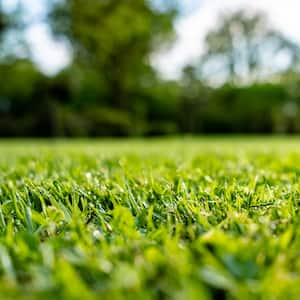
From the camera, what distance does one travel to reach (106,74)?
16.2 meters

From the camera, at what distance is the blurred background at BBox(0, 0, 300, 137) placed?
1227 centimetres

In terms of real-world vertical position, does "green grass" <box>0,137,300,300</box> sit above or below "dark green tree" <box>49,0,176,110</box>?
below

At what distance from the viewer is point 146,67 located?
16719mm

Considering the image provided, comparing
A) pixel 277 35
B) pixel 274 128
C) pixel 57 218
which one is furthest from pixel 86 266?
pixel 277 35

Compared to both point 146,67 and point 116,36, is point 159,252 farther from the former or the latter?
point 146,67

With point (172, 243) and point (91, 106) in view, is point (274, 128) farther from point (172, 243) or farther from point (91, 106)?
point (172, 243)

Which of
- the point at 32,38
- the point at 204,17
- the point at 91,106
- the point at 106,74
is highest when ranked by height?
the point at 204,17

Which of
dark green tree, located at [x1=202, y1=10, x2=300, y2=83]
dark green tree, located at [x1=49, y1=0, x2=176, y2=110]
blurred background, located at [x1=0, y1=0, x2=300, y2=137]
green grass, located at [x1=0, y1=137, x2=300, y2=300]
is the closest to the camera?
green grass, located at [x1=0, y1=137, x2=300, y2=300]

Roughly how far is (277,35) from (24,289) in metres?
21.1

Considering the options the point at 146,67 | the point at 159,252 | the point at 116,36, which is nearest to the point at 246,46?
the point at 146,67

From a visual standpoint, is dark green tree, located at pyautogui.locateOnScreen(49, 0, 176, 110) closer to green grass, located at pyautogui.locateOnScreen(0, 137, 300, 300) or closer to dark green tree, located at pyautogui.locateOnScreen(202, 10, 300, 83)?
dark green tree, located at pyautogui.locateOnScreen(202, 10, 300, 83)

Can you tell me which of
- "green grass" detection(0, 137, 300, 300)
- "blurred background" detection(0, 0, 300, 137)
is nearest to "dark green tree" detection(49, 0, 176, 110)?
"blurred background" detection(0, 0, 300, 137)

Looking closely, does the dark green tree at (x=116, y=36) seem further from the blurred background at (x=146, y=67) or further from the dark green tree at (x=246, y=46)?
the dark green tree at (x=246, y=46)

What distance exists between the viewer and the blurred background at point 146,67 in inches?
483
